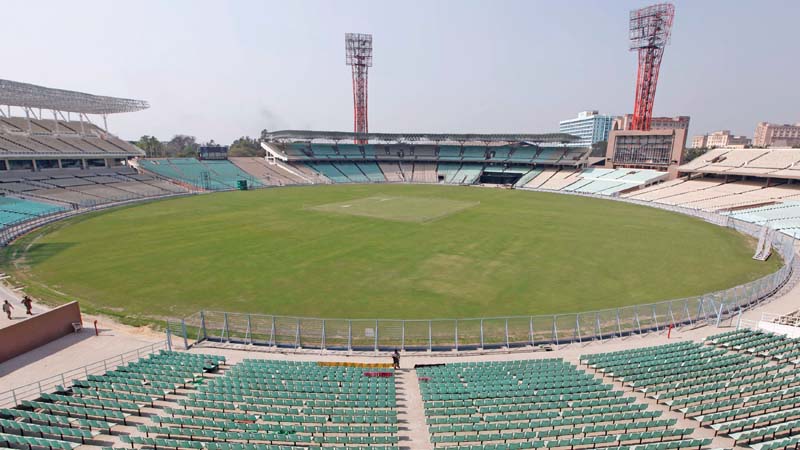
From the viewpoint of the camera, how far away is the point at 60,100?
56031mm

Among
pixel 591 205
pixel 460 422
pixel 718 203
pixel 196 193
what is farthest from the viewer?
pixel 196 193

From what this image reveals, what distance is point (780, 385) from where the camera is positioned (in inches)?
460

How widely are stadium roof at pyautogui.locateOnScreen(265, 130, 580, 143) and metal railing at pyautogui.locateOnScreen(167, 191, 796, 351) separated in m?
70.7

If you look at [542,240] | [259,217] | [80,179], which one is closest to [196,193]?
[80,179]

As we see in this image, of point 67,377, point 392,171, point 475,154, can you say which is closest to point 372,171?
point 392,171

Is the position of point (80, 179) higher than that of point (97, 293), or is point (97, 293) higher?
point (80, 179)

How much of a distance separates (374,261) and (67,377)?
59.9 ft

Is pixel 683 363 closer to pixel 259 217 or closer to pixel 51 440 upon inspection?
pixel 51 440

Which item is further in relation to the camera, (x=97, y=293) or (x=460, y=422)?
(x=97, y=293)

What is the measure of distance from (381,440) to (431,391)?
3237 millimetres

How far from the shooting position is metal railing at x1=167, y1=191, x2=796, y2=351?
16.9 m

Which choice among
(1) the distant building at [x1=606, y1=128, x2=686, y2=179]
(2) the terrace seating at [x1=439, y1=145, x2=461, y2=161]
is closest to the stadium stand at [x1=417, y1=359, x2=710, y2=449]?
(1) the distant building at [x1=606, y1=128, x2=686, y2=179]

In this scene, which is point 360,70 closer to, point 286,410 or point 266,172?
point 266,172

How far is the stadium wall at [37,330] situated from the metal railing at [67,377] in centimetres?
298
